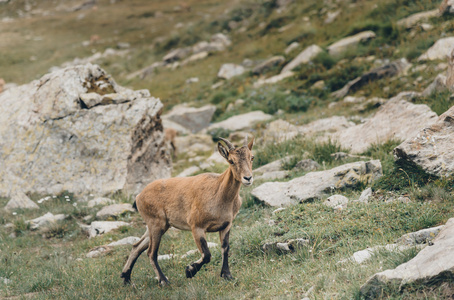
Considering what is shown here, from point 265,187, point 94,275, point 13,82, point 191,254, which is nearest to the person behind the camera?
point 94,275

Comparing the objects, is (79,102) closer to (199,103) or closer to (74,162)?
(74,162)

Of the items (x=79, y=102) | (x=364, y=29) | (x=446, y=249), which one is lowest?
(x=364, y=29)

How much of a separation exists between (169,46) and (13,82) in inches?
493

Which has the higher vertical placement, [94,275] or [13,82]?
[94,275]

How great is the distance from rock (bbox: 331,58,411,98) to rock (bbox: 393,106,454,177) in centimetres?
902

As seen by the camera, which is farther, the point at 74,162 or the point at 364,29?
the point at 364,29

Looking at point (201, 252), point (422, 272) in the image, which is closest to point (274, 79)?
point (201, 252)

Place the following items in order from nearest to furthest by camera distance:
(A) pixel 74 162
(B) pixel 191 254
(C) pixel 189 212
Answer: (C) pixel 189 212 → (B) pixel 191 254 → (A) pixel 74 162

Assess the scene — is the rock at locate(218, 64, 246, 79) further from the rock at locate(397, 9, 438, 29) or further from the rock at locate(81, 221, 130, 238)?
the rock at locate(81, 221, 130, 238)

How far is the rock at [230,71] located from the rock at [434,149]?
16.6 m

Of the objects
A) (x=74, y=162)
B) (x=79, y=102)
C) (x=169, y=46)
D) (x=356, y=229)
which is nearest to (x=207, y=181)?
(x=356, y=229)

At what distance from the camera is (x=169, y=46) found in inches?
1455

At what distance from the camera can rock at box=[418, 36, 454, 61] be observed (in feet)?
52.3

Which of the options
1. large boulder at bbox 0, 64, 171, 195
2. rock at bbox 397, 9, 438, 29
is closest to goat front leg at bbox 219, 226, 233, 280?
large boulder at bbox 0, 64, 171, 195
